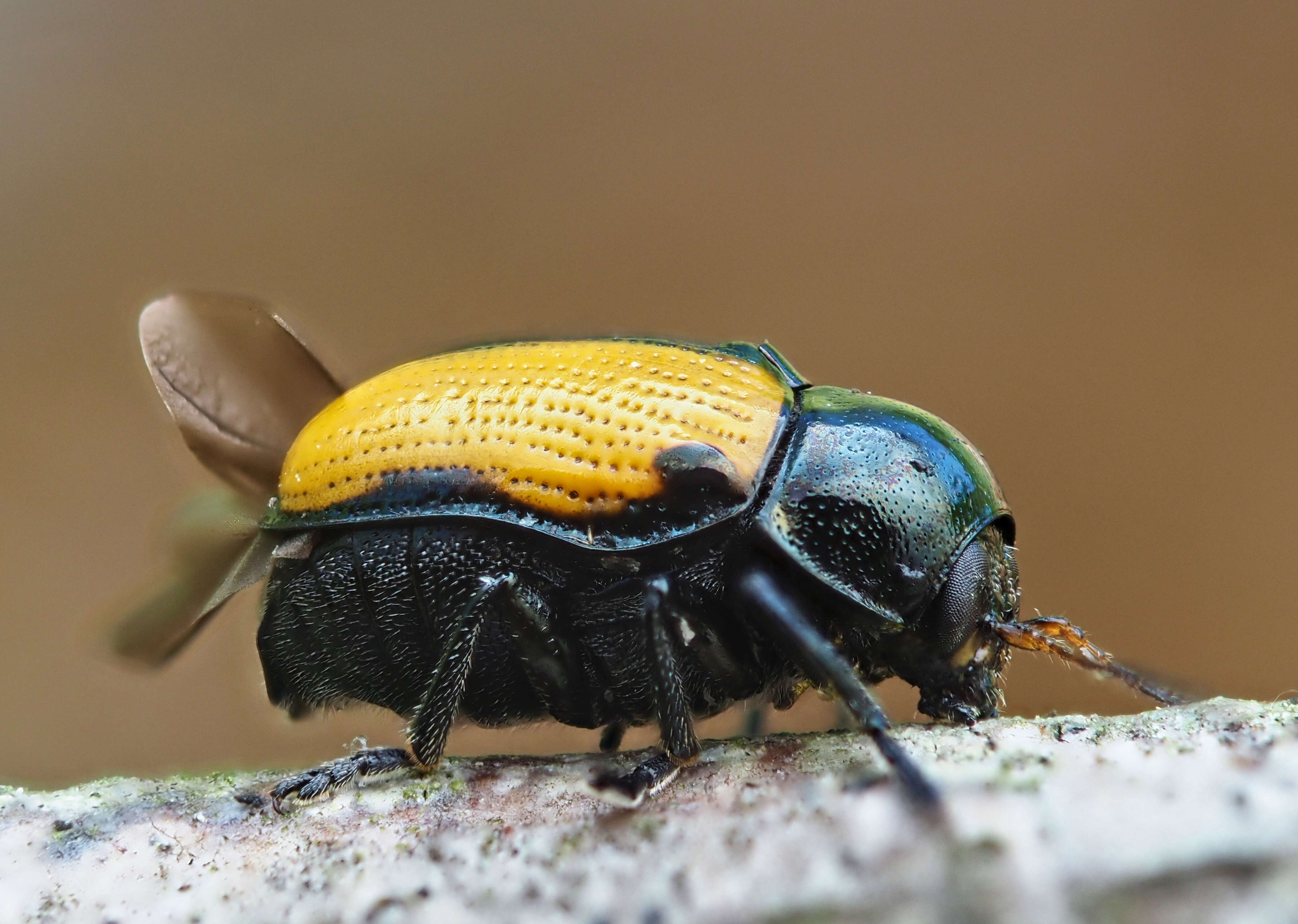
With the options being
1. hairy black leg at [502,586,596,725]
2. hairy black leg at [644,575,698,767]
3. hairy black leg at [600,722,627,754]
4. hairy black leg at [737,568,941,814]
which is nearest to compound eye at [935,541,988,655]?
hairy black leg at [737,568,941,814]

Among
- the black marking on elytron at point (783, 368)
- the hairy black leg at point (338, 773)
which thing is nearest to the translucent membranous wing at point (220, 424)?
the hairy black leg at point (338, 773)

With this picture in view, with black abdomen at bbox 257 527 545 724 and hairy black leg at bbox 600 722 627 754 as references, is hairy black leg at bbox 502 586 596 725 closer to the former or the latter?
black abdomen at bbox 257 527 545 724

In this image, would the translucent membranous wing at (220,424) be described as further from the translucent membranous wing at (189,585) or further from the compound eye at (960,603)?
the compound eye at (960,603)

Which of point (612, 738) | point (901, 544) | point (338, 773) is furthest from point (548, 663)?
point (901, 544)

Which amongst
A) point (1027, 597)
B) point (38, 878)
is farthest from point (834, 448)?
point (1027, 597)

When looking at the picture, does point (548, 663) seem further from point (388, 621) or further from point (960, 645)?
point (960, 645)
